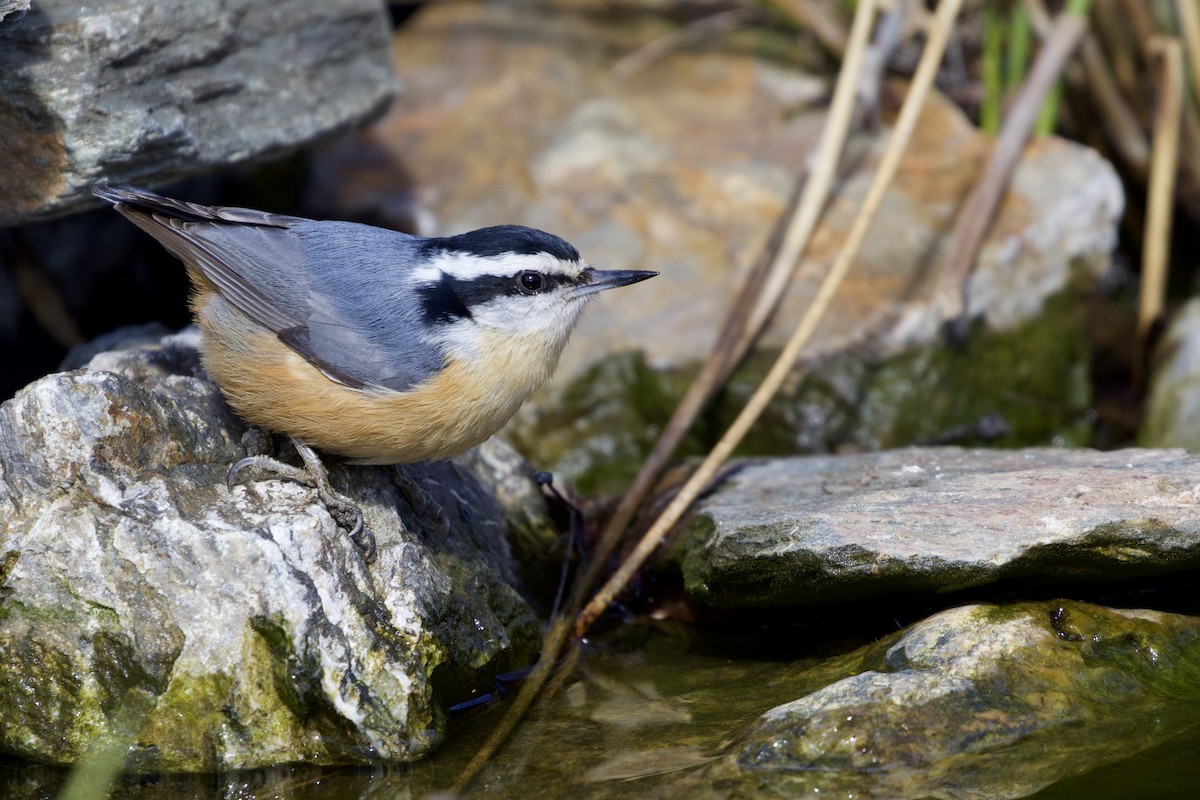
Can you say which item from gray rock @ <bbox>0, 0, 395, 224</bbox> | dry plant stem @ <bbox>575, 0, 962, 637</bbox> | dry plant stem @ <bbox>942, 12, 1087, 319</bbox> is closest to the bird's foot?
dry plant stem @ <bbox>575, 0, 962, 637</bbox>

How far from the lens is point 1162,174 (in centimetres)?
600

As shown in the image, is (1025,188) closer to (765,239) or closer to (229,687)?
(765,239)

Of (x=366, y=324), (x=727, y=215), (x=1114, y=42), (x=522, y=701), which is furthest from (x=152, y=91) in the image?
(x=1114, y=42)

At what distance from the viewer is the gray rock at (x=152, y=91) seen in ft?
12.7

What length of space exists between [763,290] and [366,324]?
229 centimetres

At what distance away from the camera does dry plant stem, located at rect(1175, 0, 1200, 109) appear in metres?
5.79

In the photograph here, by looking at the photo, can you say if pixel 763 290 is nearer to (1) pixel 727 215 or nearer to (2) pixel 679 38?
(1) pixel 727 215

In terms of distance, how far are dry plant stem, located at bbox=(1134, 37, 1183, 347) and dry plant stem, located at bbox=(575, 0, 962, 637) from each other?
3.83 feet

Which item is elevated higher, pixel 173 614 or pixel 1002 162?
pixel 1002 162

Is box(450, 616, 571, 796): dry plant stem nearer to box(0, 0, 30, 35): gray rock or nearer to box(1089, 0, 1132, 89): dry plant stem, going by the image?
box(0, 0, 30, 35): gray rock

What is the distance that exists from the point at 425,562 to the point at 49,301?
2.45 metres

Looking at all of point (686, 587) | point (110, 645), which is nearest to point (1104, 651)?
point (686, 587)

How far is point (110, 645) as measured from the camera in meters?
3.22

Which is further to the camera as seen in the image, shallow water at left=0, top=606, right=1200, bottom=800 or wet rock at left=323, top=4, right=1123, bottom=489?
wet rock at left=323, top=4, right=1123, bottom=489
